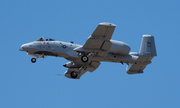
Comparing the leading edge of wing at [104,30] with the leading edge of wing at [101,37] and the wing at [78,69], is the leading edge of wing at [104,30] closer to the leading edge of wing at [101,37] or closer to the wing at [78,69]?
the leading edge of wing at [101,37]

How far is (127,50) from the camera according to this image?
4209 cm

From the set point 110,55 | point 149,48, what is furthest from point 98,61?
point 149,48

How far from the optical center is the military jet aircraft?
131 ft

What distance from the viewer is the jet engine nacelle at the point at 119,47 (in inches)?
1631

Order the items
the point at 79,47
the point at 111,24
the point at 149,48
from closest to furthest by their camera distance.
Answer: the point at 111,24, the point at 79,47, the point at 149,48

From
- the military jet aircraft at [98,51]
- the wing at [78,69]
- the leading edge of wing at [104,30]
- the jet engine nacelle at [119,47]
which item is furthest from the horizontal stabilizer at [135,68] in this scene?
the leading edge of wing at [104,30]

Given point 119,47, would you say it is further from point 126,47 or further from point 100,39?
point 100,39

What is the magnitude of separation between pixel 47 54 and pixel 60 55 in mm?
1473

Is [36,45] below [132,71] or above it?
above

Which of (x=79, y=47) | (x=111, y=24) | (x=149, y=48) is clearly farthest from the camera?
(x=149, y=48)

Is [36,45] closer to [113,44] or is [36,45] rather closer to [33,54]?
[33,54]

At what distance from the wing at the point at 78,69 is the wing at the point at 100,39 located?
533cm

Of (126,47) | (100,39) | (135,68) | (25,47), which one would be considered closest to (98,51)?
(100,39)

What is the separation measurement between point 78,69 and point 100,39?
8952 millimetres
